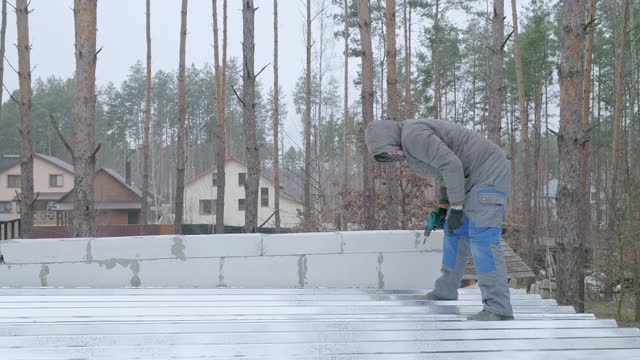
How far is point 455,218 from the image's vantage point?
3.90 m

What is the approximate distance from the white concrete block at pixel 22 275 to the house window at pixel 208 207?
1257 inches

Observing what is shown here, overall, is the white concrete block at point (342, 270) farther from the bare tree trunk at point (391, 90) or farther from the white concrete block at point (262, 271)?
the bare tree trunk at point (391, 90)

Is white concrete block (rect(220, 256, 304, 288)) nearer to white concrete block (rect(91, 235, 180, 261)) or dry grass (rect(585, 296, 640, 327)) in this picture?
white concrete block (rect(91, 235, 180, 261))

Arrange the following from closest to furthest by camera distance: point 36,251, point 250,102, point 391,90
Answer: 1. point 36,251
2. point 250,102
3. point 391,90

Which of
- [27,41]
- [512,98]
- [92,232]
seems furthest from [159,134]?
[92,232]

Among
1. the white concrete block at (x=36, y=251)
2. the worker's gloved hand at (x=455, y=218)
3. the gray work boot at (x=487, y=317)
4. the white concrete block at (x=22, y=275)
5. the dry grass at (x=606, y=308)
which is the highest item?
the worker's gloved hand at (x=455, y=218)

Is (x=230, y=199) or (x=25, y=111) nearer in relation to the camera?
(x=25, y=111)

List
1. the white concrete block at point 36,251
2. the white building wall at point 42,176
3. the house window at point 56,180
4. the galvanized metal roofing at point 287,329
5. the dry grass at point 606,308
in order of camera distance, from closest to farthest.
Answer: the galvanized metal roofing at point 287,329
the white concrete block at point 36,251
the dry grass at point 606,308
the white building wall at point 42,176
the house window at point 56,180

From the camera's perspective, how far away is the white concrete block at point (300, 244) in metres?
5.77

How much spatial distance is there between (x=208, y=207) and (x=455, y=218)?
3489 centimetres

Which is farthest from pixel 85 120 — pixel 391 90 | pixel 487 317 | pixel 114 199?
pixel 114 199

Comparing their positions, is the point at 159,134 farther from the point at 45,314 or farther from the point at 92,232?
the point at 45,314

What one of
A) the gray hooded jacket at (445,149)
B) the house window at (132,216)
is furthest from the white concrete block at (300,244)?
the house window at (132,216)

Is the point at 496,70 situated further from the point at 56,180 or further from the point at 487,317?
the point at 56,180
